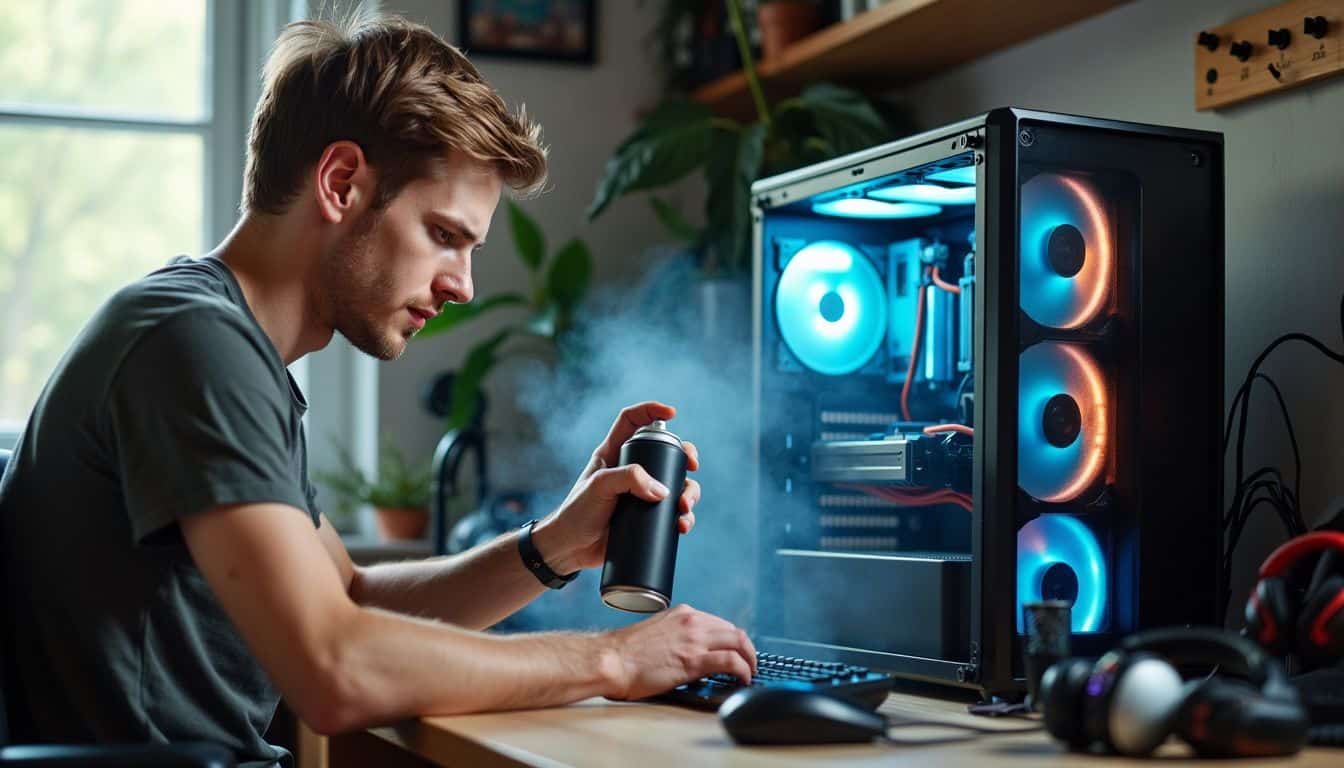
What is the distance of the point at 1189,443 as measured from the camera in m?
1.40

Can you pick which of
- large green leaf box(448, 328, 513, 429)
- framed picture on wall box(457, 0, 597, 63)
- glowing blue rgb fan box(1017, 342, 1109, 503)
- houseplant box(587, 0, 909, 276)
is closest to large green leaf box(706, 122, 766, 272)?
houseplant box(587, 0, 909, 276)

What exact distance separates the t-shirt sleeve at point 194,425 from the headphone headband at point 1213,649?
2.10 ft

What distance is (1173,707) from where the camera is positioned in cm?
94

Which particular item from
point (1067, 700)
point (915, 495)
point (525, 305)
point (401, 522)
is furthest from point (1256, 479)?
point (401, 522)

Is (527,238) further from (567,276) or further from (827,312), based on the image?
(827,312)

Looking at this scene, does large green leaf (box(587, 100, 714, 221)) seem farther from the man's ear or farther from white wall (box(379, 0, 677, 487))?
the man's ear

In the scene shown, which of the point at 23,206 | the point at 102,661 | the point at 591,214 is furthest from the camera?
the point at 23,206

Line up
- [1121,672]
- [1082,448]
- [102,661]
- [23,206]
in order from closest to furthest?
1. [1121,672]
2. [102,661]
3. [1082,448]
4. [23,206]

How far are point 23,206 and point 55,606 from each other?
1951 mm

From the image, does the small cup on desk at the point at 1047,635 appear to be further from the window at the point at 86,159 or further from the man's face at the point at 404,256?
the window at the point at 86,159

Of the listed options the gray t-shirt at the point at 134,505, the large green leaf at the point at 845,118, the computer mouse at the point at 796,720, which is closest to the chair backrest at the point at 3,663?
the gray t-shirt at the point at 134,505

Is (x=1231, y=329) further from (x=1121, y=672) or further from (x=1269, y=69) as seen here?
(x=1121, y=672)

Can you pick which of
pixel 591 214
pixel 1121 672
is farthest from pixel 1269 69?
pixel 591 214

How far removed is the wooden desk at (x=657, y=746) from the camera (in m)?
0.96
